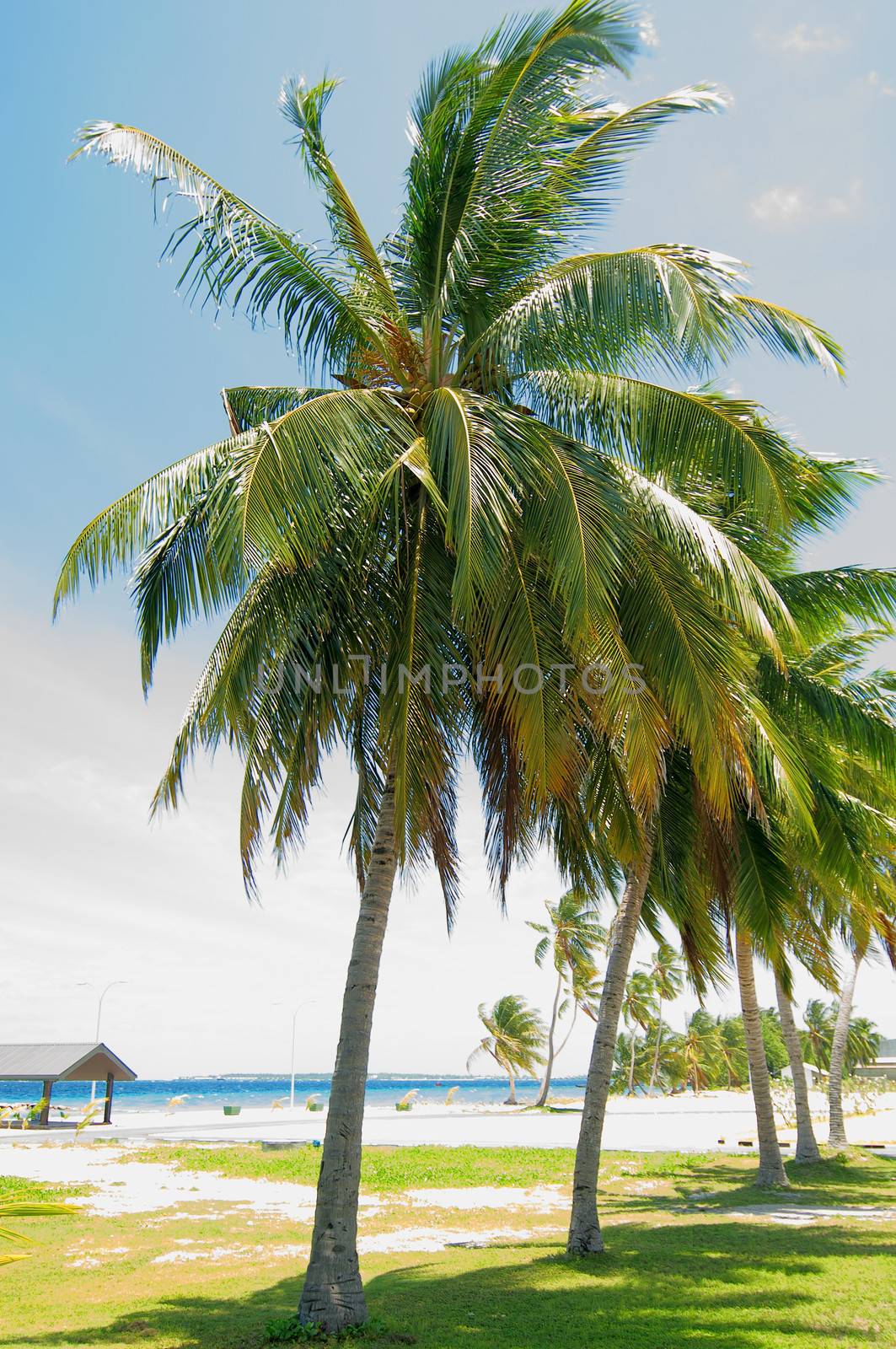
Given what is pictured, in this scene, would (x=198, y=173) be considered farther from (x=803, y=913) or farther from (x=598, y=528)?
(x=803, y=913)

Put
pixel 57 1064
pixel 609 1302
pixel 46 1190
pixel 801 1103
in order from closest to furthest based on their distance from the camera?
1. pixel 609 1302
2. pixel 46 1190
3. pixel 801 1103
4. pixel 57 1064

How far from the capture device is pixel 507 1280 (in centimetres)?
863

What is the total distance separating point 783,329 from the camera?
734 cm

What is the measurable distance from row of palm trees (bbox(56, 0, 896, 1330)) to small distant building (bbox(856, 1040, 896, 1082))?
148 ft

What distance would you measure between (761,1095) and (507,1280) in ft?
23.6

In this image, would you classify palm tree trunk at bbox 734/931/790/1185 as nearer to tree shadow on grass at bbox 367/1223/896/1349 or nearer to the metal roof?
tree shadow on grass at bbox 367/1223/896/1349

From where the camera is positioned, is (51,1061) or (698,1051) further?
(698,1051)

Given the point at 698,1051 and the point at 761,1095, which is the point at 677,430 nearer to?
the point at 761,1095

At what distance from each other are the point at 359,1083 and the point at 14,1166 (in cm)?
1464

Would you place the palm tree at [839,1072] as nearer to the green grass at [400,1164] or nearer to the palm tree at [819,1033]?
the green grass at [400,1164]

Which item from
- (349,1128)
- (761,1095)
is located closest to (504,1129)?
(761,1095)

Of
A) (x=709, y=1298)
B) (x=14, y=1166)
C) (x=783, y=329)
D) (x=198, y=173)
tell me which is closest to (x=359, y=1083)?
(x=709, y=1298)

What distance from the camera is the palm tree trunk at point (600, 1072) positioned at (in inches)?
377

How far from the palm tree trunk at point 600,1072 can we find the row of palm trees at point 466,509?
0.25 metres
